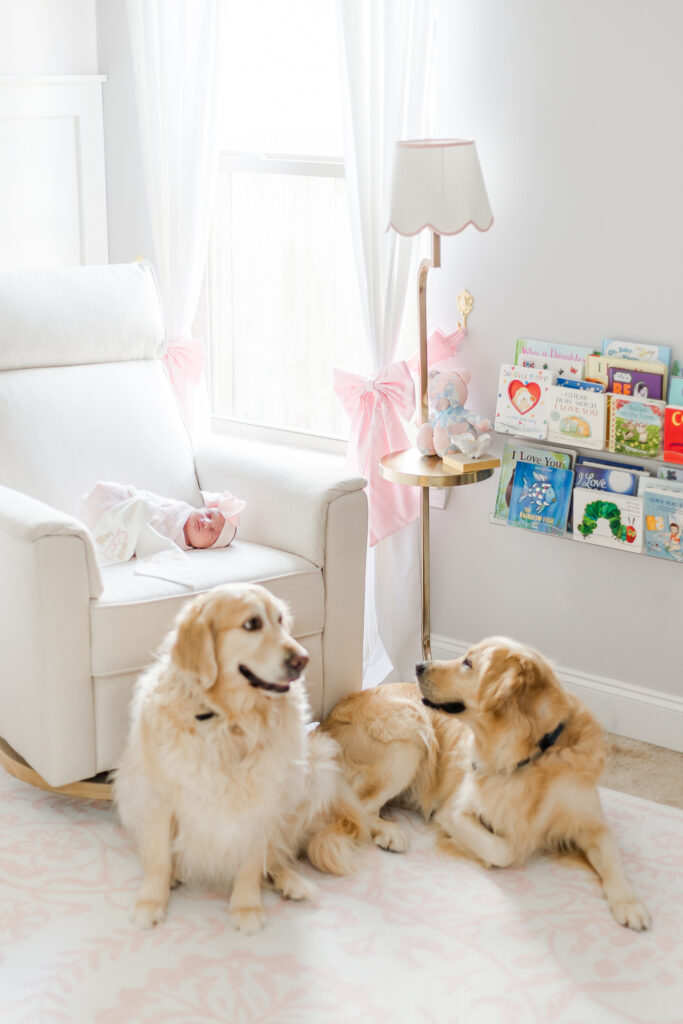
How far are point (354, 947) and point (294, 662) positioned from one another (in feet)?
1.76

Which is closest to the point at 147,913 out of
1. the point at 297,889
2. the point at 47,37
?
the point at 297,889

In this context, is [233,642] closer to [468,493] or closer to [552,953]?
[552,953]

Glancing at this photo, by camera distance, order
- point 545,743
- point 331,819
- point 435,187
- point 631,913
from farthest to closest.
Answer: point 435,187
point 331,819
point 545,743
point 631,913

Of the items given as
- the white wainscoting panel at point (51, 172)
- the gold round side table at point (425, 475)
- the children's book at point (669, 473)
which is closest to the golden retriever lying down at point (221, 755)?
the gold round side table at point (425, 475)

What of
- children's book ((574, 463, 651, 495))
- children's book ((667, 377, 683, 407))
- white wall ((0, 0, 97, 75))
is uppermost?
white wall ((0, 0, 97, 75))

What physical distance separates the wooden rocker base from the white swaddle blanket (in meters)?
0.48

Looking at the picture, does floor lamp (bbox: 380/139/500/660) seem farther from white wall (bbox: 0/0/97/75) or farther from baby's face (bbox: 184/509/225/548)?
white wall (bbox: 0/0/97/75)

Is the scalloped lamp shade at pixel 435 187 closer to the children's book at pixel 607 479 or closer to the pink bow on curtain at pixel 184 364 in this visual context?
the children's book at pixel 607 479

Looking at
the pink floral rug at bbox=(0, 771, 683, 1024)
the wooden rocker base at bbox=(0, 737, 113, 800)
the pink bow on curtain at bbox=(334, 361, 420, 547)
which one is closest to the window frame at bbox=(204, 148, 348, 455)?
the pink bow on curtain at bbox=(334, 361, 420, 547)

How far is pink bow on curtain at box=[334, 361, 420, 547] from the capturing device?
2990 millimetres

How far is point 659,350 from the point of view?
2.63 meters

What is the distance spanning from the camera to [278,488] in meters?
2.72

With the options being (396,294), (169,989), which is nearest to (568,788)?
(169,989)

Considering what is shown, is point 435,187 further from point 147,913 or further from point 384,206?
point 147,913
